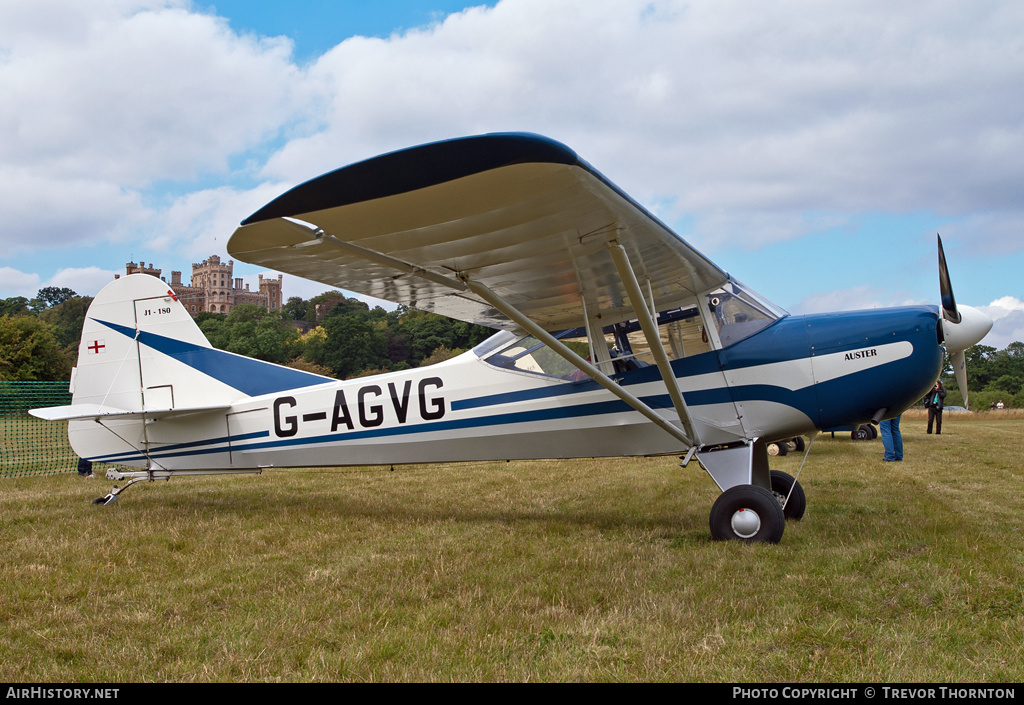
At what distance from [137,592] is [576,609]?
7.97 ft

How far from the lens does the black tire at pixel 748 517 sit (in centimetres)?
459

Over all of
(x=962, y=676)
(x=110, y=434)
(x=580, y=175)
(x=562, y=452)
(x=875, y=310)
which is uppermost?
(x=580, y=175)

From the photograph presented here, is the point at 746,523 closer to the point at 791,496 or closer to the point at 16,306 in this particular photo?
the point at 791,496

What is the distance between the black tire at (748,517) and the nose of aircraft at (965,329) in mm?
1876

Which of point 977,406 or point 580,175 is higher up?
point 580,175

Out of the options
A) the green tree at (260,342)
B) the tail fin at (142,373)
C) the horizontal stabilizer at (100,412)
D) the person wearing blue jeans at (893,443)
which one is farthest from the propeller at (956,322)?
the green tree at (260,342)

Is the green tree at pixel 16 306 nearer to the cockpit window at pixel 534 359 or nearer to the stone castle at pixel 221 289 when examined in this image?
Result: the stone castle at pixel 221 289

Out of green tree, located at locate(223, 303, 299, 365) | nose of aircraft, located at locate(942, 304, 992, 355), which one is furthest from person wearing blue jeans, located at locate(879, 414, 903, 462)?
green tree, located at locate(223, 303, 299, 365)

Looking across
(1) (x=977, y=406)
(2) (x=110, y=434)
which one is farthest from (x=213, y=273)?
(2) (x=110, y=434)

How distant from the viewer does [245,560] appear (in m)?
4.43

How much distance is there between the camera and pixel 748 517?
183 inches

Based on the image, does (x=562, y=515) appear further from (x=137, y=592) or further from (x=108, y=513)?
(x=108, y=513)

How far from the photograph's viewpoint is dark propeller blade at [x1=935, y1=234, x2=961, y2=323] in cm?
500

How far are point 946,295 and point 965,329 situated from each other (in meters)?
0.33
